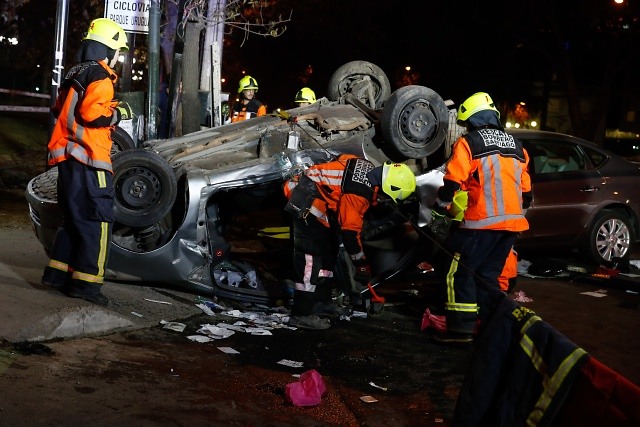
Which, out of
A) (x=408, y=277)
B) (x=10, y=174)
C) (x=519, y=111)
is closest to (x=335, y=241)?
(x=408, y=277)

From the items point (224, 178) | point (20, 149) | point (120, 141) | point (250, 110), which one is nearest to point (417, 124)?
point (224, 178)

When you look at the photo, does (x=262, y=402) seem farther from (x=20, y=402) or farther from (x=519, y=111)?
(x=519, y=111)

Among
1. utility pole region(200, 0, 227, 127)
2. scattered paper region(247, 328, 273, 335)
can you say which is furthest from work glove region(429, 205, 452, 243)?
utility pole region(200, 0, 227, 127)

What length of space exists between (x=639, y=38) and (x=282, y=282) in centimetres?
2425

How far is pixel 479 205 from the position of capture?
6309 mm

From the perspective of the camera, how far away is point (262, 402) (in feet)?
15.8

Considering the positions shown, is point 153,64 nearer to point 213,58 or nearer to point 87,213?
point 213,58

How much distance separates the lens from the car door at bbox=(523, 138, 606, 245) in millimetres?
9125

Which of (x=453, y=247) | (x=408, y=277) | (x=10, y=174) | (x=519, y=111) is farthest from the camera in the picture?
(x=519, y=111)

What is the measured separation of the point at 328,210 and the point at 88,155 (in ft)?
6.18

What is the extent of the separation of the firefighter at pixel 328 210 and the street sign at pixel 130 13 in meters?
4.92

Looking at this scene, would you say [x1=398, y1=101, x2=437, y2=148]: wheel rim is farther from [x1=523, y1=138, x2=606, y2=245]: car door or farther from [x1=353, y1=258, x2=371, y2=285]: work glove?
[x1=523, y1=138, x2=606, y2=245]: car door

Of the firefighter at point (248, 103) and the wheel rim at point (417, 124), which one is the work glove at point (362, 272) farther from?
the firefighter at point (248, 103)

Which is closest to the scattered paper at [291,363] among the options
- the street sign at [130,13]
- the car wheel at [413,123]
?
the car wheel at [413,123]
